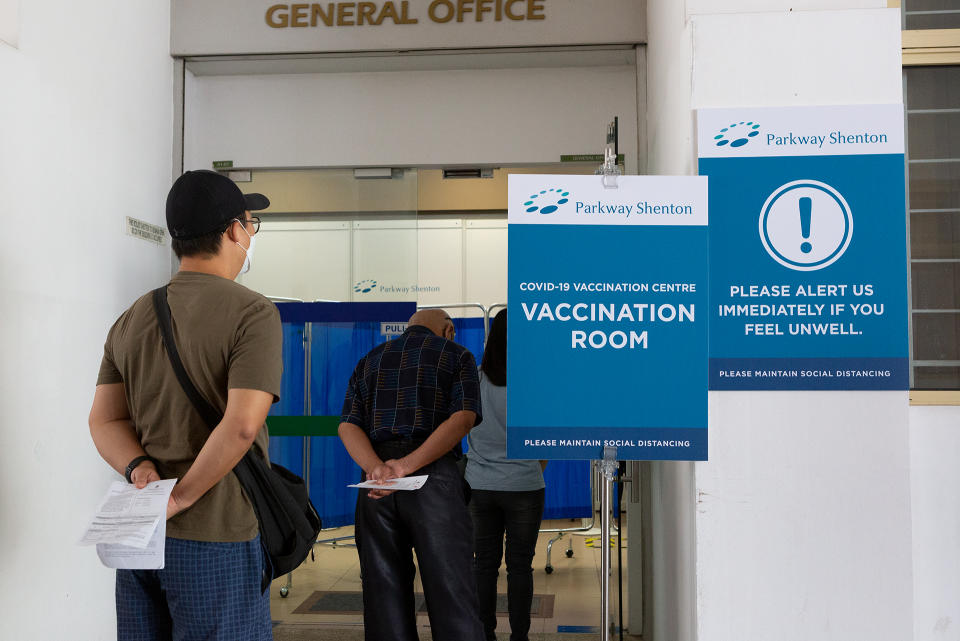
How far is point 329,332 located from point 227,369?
2.81 metres

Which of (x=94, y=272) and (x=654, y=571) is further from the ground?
(x=94, y=272)

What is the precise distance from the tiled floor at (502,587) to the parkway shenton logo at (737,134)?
8.93ft

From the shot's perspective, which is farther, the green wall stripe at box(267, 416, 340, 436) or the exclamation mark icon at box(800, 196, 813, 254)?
the green wall stripe at box(267, 416, 340, 436)

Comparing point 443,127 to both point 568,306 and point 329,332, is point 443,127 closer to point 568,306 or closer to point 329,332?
point 329,332

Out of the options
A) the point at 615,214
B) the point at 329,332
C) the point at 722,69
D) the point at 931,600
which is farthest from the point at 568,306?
the point at 329,332

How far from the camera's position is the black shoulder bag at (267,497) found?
1.74m

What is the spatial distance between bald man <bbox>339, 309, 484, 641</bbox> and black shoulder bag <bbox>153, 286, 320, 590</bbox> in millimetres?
1041

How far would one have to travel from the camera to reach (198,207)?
6.01 ft

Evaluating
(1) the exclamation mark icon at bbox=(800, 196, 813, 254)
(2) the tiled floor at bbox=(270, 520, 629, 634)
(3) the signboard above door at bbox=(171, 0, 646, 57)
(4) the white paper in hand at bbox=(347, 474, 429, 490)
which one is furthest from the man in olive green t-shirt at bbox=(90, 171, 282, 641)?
(2) the tiled floor at bbox=(270, 520, 629, 634)

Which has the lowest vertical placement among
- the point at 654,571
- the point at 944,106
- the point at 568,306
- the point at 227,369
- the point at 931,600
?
the point at 654,571

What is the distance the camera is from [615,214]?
2309 mm

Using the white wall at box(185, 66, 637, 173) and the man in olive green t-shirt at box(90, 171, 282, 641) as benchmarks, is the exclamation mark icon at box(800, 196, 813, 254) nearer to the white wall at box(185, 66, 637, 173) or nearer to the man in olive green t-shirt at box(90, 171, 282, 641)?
the man in olive green t-shirt at box(90, 171, 282, 641)

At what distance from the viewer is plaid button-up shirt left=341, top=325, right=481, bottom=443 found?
10.1ft

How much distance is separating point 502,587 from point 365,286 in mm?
2083
